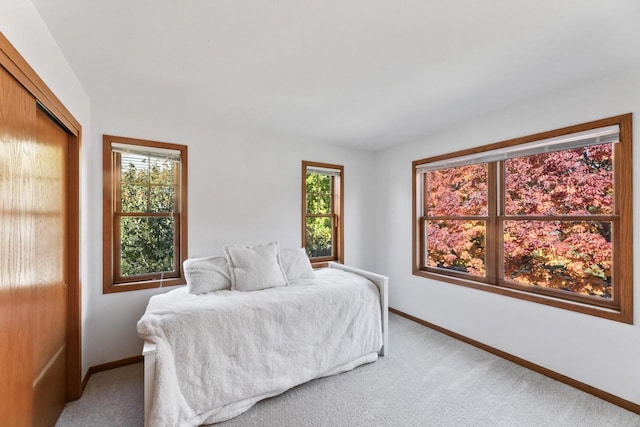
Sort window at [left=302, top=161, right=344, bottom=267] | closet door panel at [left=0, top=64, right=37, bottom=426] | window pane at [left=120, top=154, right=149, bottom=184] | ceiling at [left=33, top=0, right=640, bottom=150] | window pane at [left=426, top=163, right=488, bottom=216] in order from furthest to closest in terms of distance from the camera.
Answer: window at [left=302, top=161, right=344, bottom=267] → window pane at [left=426, top=163, right=488, bottom=216] → window pane at [left=120, top=154, right=149, bottom=184] → ceiling at [left=33, top=0, right=640, bottom=150] → closet door panel at [left=0, top=64, right=37, bottom=426]

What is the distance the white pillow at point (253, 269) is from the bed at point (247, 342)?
0.38ft

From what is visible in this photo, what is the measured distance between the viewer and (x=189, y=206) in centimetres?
294

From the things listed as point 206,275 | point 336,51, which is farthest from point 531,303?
point 206,275

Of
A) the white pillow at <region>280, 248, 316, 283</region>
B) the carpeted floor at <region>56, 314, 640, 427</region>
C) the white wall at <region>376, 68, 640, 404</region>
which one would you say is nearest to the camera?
the carpeted floor at <region>56, 314, 640, 427</region>

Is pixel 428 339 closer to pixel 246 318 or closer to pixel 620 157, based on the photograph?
pixel 246 318

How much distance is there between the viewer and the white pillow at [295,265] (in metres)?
2.98

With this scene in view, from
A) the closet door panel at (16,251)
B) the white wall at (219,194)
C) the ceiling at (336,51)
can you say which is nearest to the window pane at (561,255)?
the ceiling at (336,51)

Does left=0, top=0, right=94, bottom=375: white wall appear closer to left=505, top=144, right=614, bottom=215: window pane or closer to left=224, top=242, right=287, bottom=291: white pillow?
left=224, top=242, right=287, bottom=291: white pillow

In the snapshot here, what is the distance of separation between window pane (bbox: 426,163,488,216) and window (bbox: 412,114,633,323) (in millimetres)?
11

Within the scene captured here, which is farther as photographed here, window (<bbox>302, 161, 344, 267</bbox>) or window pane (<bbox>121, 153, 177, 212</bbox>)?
window (<bbox>302, 161, 344, 267</bbox>)

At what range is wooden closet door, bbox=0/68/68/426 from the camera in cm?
123

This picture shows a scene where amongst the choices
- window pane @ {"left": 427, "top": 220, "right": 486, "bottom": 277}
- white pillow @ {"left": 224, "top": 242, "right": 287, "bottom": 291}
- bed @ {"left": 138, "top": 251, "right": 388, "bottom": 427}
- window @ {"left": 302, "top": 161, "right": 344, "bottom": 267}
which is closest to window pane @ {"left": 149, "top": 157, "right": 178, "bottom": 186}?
white pillow @ {"left": 224, "top": 242, "right": 287, "bottom": 291}

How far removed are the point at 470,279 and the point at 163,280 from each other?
3.25 meters

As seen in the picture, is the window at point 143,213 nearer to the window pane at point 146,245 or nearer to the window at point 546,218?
the window pane at point 146,245
